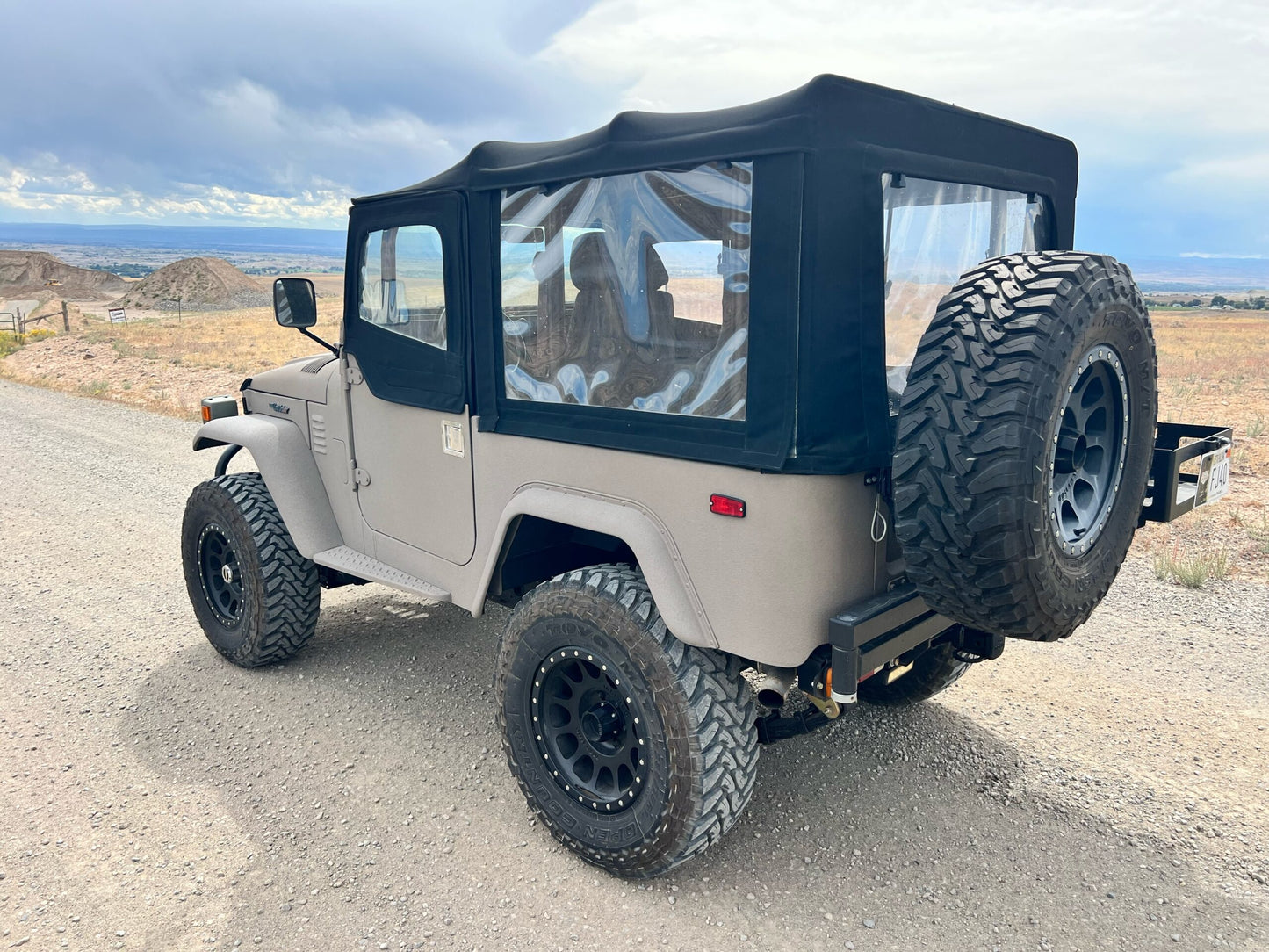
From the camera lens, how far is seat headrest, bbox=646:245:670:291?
111 inches

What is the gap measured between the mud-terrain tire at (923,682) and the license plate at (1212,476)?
3.52ft

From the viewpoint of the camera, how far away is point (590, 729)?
9.97ft

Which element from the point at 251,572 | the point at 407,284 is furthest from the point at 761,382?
the point at 251,572

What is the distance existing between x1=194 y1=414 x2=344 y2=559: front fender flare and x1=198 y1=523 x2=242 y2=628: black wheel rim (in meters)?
0.44

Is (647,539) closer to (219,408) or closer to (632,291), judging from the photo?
(632,291)

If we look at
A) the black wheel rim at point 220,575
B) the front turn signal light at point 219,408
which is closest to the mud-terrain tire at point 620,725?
the black wheel rim at point 220,575

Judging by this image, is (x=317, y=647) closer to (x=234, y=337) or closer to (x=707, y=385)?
(x=707, y=385)

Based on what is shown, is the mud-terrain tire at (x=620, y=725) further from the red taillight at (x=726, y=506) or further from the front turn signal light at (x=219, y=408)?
the front turn signal light at (x=219, y=408)

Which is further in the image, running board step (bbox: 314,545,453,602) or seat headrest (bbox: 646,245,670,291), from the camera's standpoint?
running board step (bbox: 314,545,453,602)

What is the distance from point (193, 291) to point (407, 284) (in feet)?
239

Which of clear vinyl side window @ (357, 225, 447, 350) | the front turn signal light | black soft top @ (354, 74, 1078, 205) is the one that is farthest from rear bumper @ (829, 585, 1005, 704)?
the front turn signal light

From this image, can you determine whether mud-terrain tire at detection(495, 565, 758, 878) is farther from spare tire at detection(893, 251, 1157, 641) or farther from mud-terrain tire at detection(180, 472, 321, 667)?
mud-terrain tire at detection(180, 472, 321, 667)

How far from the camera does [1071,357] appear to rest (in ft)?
7.67

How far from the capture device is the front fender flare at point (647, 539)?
8.91 ft
